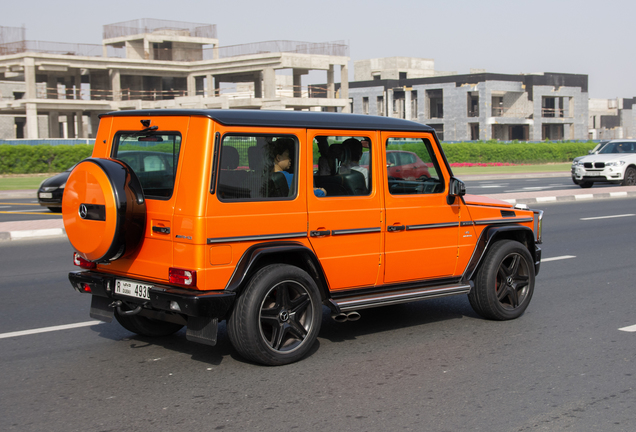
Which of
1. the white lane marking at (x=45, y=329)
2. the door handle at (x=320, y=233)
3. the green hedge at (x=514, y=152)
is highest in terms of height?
the green hedge at (x=514, y=152)

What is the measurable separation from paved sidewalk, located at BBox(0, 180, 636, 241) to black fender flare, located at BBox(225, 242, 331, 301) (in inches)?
359

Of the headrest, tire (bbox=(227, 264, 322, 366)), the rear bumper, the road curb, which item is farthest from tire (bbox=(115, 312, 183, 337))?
the road curb

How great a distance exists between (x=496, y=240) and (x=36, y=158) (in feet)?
107

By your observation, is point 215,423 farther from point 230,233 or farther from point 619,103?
point 619,103

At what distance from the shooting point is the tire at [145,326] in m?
6.09

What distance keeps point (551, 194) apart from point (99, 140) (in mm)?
18464

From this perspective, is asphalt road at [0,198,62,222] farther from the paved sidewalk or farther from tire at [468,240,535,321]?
tire at [468,240,535,321]

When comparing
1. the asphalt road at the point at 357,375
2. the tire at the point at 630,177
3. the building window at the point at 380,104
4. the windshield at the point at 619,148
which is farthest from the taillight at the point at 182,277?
the building window at the point at 380,104

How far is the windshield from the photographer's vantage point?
88.2 feet

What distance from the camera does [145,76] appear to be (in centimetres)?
7025

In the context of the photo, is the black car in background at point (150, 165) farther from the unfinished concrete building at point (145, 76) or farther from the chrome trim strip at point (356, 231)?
the unfinished concrete building at point (145, 76)

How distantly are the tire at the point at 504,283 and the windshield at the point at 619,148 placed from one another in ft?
73.4

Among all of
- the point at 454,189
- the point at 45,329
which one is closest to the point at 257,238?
the point at 454,189

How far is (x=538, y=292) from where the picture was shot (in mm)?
8203
